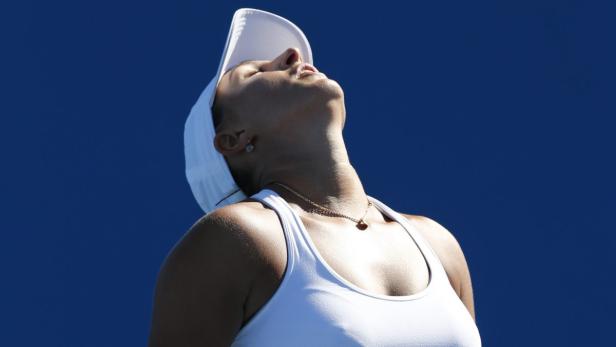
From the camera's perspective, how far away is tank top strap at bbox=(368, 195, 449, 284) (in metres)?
1.62

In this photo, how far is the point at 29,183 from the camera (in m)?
2.21

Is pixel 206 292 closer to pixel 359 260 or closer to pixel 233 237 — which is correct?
pixel 233 237

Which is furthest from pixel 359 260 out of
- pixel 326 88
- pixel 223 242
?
pixel 326 88

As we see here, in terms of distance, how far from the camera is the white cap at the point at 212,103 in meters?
1.76

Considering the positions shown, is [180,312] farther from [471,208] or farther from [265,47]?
[471,208]

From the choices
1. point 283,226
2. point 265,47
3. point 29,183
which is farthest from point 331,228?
point 29,183

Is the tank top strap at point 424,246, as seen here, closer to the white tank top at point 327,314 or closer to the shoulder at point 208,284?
the white tank top at point 327,314

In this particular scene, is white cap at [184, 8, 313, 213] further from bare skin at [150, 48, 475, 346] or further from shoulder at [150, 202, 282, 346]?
shoulder at [150, 202, 282, 346]

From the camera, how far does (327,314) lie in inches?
56.2

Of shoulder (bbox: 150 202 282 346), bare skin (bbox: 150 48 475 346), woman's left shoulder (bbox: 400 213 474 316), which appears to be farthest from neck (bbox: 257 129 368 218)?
shoulder (bbox: 150 202 282 346)

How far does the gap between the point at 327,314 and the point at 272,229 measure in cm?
14

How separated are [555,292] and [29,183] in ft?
3.98

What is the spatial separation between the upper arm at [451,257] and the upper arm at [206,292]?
1.29 ft

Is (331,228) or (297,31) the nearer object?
(331,228)
